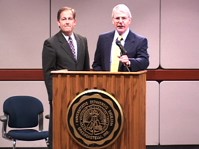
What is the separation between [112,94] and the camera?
119 inches

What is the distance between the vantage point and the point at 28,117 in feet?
17.3

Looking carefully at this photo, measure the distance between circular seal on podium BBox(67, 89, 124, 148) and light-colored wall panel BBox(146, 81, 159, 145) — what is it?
3194 mm

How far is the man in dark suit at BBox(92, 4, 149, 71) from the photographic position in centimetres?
357

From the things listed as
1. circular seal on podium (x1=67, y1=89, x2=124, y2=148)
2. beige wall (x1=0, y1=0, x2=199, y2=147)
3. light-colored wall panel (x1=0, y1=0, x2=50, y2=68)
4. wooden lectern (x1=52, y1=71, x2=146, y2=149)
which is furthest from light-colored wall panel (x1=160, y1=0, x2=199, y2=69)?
circular seal on podium (x1=67, y1=89, x2=124, y2=148)

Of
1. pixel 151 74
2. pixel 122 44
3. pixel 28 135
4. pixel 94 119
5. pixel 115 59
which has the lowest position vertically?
pixel 28 135

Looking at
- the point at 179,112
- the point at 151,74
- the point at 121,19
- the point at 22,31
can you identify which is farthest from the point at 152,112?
the point at 121,19

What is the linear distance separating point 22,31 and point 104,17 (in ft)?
3.84

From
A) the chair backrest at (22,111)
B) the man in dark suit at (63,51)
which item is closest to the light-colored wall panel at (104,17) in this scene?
the chair backrest at (22,111)

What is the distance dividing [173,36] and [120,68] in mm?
2820

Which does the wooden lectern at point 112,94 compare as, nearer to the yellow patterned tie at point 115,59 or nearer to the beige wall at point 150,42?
the yellow patterned tie at point 115,59

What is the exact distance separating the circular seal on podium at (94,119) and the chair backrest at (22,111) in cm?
234

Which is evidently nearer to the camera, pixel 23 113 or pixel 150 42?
pixel 23 113

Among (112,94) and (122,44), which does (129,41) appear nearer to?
(122,44)

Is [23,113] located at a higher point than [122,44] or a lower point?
lower
